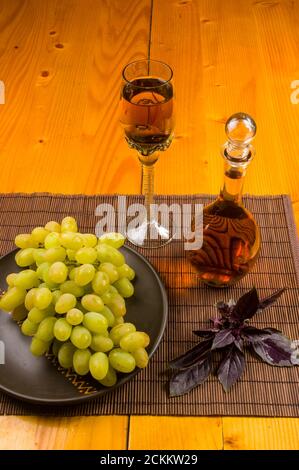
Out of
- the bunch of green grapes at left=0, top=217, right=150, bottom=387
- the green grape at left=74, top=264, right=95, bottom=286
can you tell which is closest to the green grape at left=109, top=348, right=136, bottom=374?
the bunch of green grapes at left=0, top=217, right=150, bottom=387

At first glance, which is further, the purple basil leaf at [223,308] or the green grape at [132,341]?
the purple basil leaf at [223,308]

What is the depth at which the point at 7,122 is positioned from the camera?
1268 mm

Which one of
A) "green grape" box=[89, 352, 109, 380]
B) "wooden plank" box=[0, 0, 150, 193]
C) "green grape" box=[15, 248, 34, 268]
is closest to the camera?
"green grape" box=[89, 352, 109, 380]

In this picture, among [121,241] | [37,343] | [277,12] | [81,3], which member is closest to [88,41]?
[81,3]

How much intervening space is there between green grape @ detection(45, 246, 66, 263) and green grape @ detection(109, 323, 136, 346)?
0.40ft

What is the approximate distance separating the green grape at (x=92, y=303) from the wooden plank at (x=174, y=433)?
0.16 metres

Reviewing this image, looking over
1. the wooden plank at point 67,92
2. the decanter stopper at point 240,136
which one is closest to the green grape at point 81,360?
the decanter stopper at point 240,136

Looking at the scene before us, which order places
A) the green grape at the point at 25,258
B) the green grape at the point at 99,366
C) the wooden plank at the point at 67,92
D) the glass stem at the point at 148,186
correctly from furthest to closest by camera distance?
1. the wooden plank at the point at 67,92
2. the glass stem at the point at 148,186
3. the green grape at the point at 25,258
4. the green grape at the point at 99,366

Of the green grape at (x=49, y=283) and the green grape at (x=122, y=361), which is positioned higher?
the green grape at (x=49, y=283)

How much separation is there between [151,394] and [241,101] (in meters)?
0.79

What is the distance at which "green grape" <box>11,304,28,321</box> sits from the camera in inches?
31.7

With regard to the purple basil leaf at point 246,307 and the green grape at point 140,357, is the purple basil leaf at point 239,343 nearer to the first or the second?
the purple basil leaf at point 246,307

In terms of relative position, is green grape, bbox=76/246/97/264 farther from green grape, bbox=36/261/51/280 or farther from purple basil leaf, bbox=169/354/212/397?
purple basil leaf, bbox=169/354/212/397

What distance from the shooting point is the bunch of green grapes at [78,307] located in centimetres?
73
